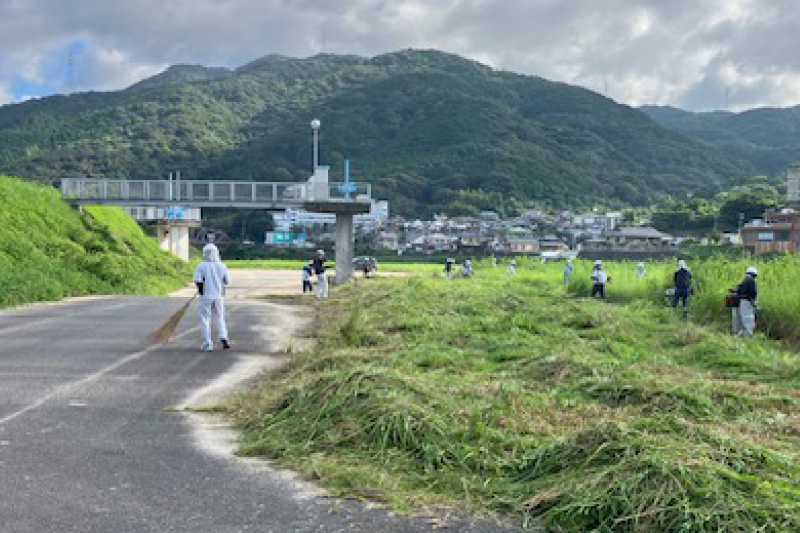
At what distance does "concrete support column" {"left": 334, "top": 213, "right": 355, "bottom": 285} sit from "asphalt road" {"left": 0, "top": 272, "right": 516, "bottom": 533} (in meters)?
20.7

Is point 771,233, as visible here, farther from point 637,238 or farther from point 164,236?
point 164,236

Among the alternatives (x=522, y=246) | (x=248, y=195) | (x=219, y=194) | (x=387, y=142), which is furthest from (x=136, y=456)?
(x=387, y=142)

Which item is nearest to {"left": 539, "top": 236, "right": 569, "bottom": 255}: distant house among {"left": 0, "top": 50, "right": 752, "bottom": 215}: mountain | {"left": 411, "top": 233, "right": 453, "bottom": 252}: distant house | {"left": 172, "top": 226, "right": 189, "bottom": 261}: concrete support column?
{"left": 411, "top": 233, "right": 453, "bottom": 252}: distant house

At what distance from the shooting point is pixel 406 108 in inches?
6654

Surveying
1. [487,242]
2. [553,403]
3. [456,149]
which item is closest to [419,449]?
[553,403]

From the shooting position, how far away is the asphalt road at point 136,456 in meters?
4.32

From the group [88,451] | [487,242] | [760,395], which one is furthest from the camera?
[487,242]

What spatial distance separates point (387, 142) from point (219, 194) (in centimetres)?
12512

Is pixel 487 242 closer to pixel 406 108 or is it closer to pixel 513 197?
pixel 513 197

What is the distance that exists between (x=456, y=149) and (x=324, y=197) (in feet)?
394

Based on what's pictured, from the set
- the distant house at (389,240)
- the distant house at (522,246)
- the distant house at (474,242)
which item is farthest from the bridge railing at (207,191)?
the distant house at (389,240)

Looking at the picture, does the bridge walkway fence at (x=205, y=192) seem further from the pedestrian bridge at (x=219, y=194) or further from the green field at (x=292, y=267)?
the green field at (x=292, y=267)

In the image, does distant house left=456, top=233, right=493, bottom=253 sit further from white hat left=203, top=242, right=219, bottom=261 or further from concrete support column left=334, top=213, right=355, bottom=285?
white hat left=203, top=242, right=219, bottom=261

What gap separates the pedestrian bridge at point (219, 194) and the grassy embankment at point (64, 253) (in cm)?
99
